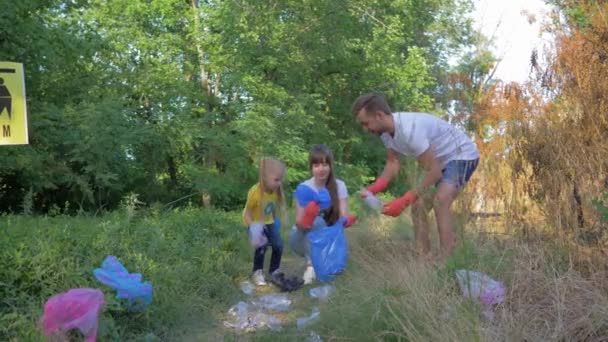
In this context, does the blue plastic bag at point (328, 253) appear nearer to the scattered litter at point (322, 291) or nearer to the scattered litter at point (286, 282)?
the scattered litter at point (286, 282)

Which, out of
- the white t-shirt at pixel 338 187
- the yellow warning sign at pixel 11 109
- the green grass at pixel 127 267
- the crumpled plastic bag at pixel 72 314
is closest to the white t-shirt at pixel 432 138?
the white t-shirt at pixel 338 187

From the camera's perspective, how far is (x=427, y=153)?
162 inches

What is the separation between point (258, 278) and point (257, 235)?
1.13 ft

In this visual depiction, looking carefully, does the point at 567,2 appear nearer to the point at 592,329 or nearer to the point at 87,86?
the point at 592,329

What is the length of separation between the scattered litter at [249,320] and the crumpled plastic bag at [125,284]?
54 cm

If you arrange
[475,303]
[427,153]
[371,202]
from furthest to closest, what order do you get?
1. [371,202]
2. [427,153]
3. [475,303]

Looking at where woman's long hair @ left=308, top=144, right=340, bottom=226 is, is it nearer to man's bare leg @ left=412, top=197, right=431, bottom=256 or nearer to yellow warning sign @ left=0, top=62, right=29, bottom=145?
man's bare leg @ left=412, top=197, right=431, bottom=256

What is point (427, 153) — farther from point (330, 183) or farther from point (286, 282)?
point (286, 282)

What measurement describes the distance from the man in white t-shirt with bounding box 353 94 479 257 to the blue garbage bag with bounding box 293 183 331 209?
62cm

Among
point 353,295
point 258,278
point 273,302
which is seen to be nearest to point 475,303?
point 353,295

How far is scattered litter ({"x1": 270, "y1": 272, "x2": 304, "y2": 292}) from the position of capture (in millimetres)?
4578

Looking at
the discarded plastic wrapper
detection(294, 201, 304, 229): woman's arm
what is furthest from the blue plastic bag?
the discarded plastic wrapper

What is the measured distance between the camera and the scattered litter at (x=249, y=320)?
11.5 ft

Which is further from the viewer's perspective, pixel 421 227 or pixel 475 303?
pixel 421 227
